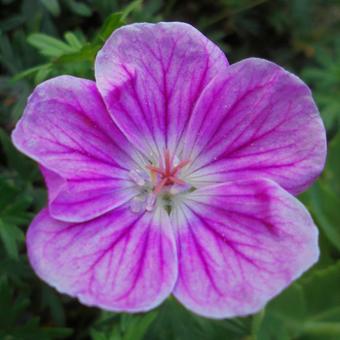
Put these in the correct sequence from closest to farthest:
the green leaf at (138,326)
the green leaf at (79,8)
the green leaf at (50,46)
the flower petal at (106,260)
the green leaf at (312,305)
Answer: the flower petal at (106,260) → the green leaf at (138,326) → the green leaf at (50,46) → the green leaf at (312,305) → the green leaf at (79,8)

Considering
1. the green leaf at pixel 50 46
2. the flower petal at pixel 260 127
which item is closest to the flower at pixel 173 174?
the flower petal at pixel 260 127

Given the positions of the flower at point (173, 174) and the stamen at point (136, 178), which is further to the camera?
the stamen at point (136, 178)

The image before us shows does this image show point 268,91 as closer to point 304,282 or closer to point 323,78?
point 304,282

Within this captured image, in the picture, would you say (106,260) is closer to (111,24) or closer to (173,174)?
(173,174)

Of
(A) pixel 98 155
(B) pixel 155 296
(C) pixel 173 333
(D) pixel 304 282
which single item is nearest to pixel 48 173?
(A) pixel 98 155

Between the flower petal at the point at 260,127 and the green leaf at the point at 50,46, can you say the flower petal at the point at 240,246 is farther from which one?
the green leaf at the point at 50,46
